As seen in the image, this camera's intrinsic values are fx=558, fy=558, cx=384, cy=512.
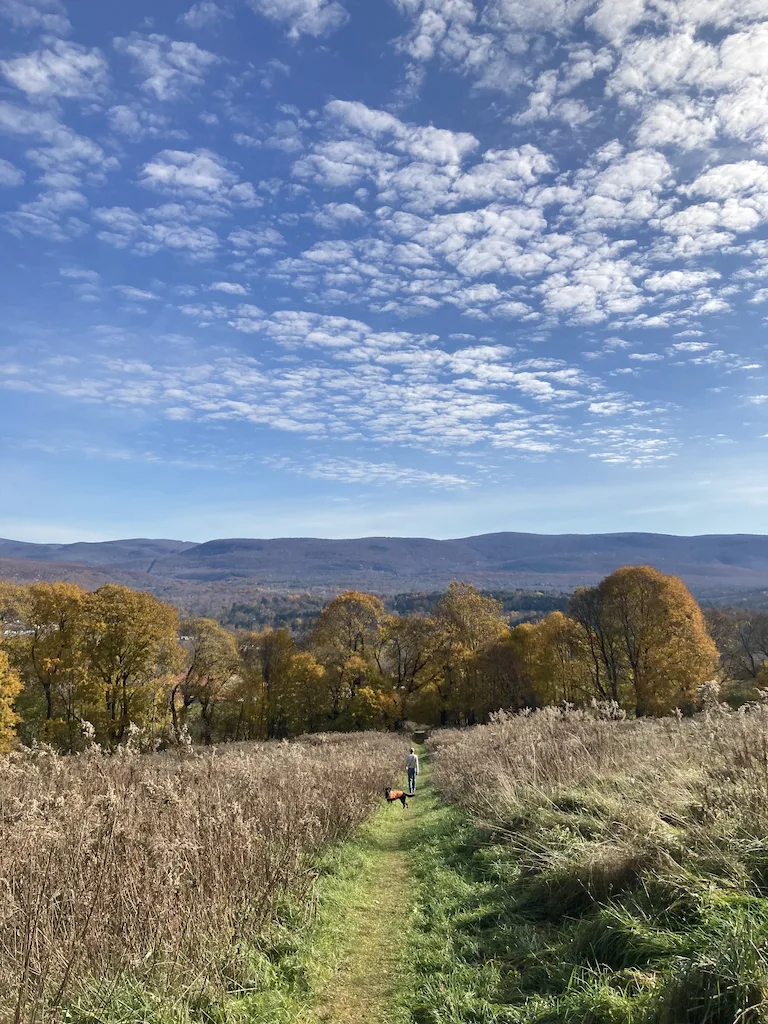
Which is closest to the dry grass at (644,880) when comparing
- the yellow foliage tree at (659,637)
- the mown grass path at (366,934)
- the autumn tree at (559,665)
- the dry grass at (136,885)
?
the mown grass path at (366,934)

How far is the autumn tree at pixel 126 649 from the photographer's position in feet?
103

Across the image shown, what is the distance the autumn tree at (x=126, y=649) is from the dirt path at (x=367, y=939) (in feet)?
81.0

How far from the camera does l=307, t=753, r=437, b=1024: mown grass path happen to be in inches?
197

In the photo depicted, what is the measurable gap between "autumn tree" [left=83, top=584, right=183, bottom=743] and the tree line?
2.9 inches

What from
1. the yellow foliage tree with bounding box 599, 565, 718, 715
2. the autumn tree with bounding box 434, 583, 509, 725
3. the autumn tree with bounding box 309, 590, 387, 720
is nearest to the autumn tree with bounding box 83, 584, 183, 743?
the autumn tree with bounding box 309, 590, 387, 720

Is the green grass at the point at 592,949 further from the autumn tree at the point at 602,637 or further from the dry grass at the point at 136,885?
the autumn tree at the point at 602,637

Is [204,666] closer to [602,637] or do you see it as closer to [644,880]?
[602,637]

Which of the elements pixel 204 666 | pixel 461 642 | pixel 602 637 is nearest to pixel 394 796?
pixel 602 637

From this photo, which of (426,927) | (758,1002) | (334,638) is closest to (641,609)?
(334,638)

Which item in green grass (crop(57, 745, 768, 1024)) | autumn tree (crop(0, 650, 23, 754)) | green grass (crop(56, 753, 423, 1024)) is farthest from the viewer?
autumn tree (crop(0, 650, 23, 754))

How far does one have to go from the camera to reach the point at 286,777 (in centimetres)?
927

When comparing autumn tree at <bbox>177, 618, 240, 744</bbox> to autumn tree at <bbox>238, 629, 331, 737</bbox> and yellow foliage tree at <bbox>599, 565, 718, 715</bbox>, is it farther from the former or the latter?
yellow foliage tree at <bbox>599, 565, 718, 715</bbox>

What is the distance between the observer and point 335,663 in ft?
136

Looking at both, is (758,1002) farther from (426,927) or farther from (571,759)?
(571,759)
